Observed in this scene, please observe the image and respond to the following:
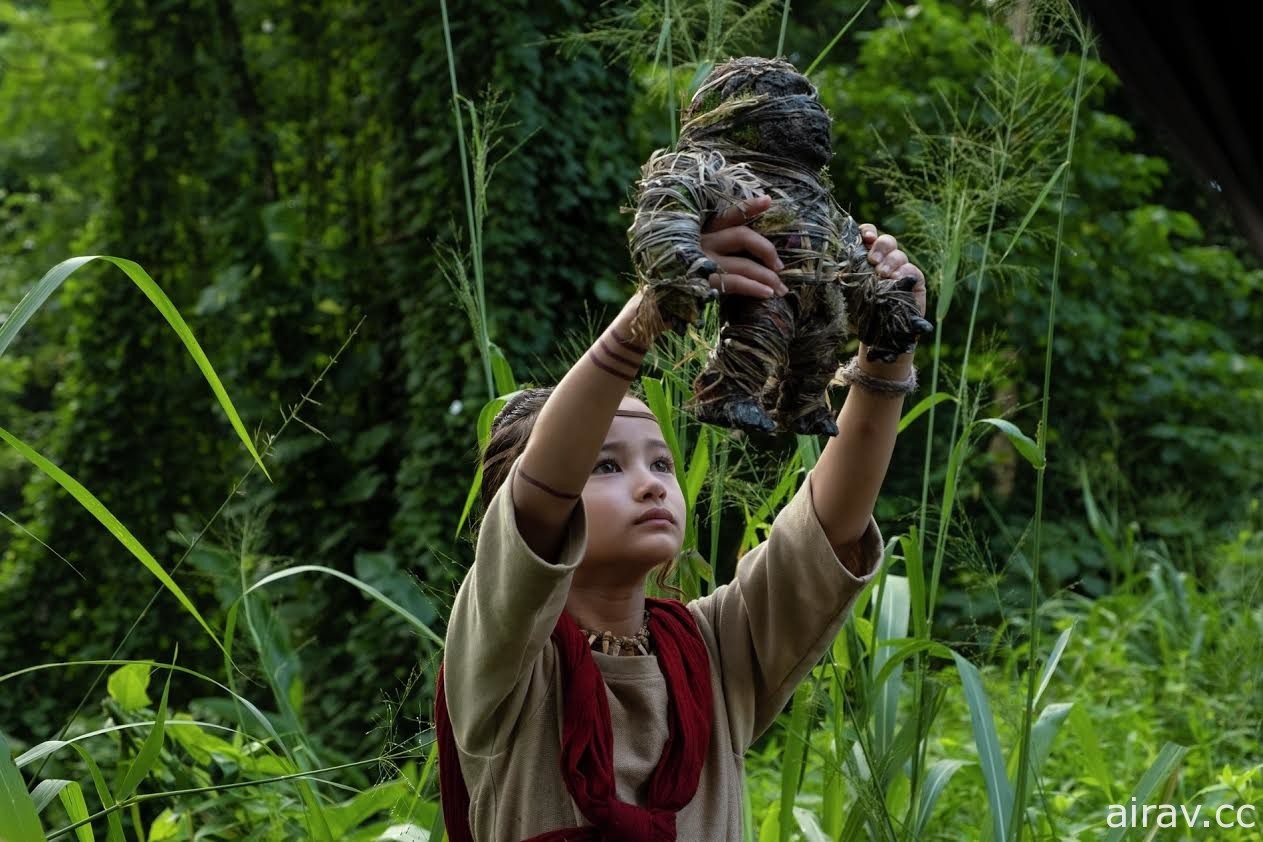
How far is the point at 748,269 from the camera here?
1.24 meters

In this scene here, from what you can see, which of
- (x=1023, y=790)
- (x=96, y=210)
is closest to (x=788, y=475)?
(x=1023, y=790)

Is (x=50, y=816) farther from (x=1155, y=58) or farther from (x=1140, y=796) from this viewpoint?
(x=1155, y=58)

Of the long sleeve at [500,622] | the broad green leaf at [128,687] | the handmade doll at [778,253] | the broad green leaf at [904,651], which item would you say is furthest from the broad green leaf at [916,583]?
the broad green leaf at [128,687]

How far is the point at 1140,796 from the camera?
1.97m

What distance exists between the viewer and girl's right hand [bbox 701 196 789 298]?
4.05 feet

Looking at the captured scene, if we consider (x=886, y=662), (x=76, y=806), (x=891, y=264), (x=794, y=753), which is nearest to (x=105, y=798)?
(x=76, y=806)

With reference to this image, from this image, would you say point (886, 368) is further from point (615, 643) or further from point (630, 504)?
point (615, 643)

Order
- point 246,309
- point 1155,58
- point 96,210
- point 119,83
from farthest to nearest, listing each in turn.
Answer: point 96,210, point 119,83, point 246,309, point 1155,58

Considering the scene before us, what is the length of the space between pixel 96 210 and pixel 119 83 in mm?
1375

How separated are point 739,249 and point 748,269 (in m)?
0.02

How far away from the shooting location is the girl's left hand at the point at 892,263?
1.39 metres

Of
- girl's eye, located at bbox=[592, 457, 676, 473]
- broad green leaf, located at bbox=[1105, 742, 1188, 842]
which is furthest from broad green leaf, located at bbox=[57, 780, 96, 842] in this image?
broad green leaf, located at bbox=[1105, 742, 1188, 842]

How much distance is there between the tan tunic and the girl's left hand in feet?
0.93

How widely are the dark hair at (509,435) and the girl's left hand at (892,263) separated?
40 cm
